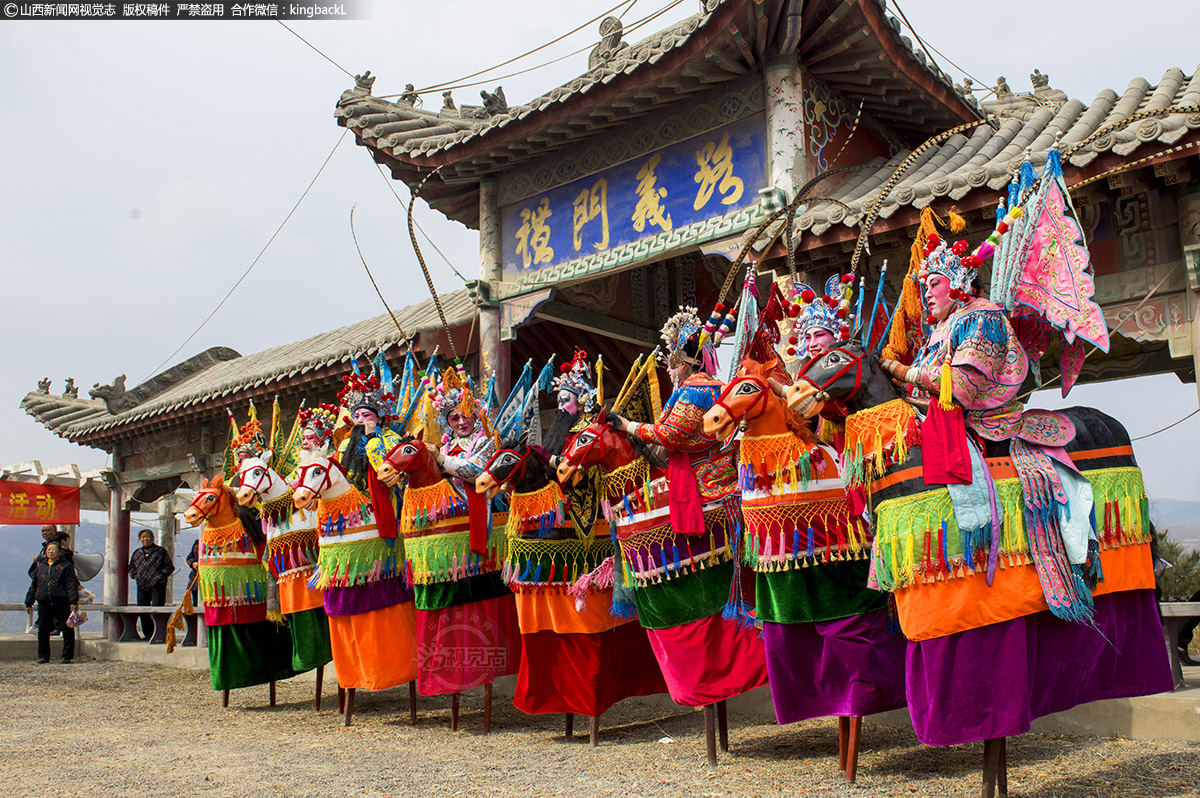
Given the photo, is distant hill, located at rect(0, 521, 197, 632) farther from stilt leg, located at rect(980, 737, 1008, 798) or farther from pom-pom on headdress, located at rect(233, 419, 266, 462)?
stilt leg, located at rect(980, 737, 1008, 798)

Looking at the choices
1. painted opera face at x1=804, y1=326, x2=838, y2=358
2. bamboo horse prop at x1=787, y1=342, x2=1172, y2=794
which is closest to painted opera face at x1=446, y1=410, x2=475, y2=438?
painted opera face at x1=804, y1=326, x2=838, y2=358

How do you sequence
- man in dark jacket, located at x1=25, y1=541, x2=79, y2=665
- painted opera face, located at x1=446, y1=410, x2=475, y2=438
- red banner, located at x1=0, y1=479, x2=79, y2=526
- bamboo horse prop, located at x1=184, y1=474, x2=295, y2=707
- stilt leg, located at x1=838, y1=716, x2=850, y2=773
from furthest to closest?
red banner, located at x1=0, y1=479, x2=79, y2=526
man in dark jacket, located at x1=25, y1=541, x2=79, y2=665
bamboo horse prop, located at x1=184, y1=474, x2=295, y2=707
painted opera face, located at x1=446, y1=410, x2=475, y2=438
stilt leg, located at x1=838, y1=716, x2=850, y2=773

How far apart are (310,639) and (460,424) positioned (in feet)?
6.90

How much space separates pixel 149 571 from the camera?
12562 millimetres

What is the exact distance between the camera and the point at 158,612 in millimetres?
11836

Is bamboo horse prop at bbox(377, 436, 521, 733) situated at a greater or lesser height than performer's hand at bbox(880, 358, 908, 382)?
lesser

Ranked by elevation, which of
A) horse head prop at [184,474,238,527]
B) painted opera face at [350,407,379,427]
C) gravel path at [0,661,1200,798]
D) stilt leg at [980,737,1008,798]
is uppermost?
painted opera face at [350,407,379,427]

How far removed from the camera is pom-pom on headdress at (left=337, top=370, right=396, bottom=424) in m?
6.31

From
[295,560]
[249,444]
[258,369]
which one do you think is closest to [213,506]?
[249,444]

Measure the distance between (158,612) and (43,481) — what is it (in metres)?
3.78

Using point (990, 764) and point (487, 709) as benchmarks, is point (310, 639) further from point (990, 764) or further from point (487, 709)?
point (990, 764)

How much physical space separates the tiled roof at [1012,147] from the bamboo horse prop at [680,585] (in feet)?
6.84

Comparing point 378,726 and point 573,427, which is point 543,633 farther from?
point 378,726

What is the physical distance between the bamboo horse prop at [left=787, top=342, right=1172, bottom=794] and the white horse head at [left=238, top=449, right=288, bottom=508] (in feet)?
15.1
